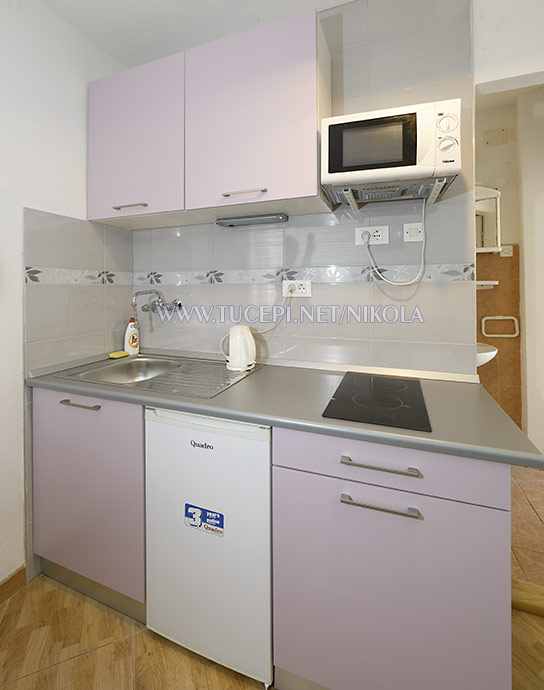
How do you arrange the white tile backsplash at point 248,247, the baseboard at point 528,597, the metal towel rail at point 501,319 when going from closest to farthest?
the baseboard at point 528,597 → the white tile backsplash at point 248,247 → the metal towel rail at point 501,319

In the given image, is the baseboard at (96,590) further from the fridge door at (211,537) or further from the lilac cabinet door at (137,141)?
the lilac cabinet door at (137,141)

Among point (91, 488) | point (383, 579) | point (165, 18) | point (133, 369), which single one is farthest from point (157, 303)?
point (383, 579)

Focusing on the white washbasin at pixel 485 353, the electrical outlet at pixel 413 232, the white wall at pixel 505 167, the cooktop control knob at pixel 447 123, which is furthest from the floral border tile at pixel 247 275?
the white wall at pixel 505 167

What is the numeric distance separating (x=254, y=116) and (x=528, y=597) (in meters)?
2.24

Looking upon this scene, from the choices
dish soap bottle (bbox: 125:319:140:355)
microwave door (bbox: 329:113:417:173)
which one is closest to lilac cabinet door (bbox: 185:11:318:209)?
microwave door (bbox: 329:113:417:173)

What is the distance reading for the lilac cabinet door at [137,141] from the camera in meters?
1.53

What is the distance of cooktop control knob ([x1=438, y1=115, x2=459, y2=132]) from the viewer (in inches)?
44.1

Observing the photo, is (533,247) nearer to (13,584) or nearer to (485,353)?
(485,353)

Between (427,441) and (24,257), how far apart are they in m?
1.68

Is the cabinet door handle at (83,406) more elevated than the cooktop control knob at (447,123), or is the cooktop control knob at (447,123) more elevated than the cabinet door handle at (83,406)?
the cooktop control knob at (447,123)

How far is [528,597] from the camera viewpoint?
1.43 m

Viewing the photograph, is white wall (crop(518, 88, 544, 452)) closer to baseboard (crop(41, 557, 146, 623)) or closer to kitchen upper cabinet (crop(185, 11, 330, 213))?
kitchen upper cabinet (crop(185, 11, 330, 213))

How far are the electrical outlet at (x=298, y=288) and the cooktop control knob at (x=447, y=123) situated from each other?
76 cm

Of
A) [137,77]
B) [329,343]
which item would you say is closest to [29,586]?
[329,343]
